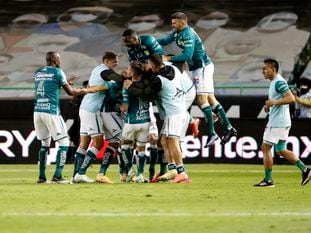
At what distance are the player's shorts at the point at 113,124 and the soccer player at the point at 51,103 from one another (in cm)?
81

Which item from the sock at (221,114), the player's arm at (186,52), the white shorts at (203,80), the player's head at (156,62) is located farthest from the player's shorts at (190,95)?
the player's head at (156,62)

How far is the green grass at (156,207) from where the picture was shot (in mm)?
9227

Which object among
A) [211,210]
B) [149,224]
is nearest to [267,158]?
[211,210]

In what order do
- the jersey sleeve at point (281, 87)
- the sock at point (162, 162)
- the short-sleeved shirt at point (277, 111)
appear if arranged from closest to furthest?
the jersey sleeve at point (281, 87) < the short-sleeved shirt at point (277, 111) < the sock at point (162, 162)

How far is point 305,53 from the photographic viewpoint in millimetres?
31234

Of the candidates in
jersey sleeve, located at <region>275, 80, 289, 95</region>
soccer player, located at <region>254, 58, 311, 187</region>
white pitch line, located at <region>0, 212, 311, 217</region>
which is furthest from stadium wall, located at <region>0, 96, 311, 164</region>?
white pitch line, located at <region>0, 212, 311, 217</region>

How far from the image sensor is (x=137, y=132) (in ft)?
53.7

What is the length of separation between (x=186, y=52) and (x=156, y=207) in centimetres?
572

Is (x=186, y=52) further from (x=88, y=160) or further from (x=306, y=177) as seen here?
(x=306, y=177)

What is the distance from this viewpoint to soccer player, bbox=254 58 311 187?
15148mm

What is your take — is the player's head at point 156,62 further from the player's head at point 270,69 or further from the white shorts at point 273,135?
the white shorts at point 273,135

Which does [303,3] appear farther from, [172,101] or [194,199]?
[194,199]

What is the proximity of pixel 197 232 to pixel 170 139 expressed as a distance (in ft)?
23.2

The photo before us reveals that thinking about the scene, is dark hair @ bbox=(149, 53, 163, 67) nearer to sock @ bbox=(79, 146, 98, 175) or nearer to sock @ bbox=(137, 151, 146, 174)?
sock @ bbox=(137, 151, 146, 174)
